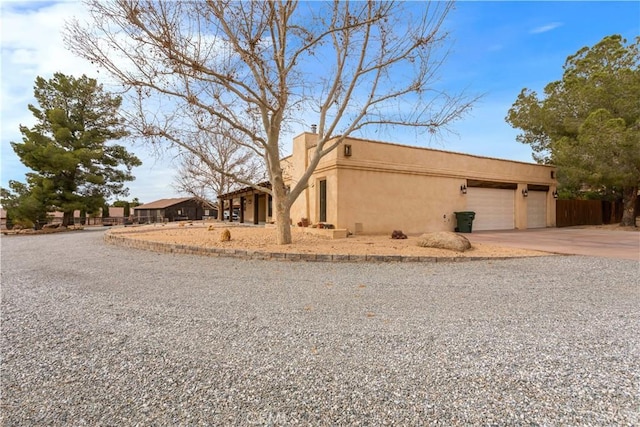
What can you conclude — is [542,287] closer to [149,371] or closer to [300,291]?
[300,291]

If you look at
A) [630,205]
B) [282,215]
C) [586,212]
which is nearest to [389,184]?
[282,215]

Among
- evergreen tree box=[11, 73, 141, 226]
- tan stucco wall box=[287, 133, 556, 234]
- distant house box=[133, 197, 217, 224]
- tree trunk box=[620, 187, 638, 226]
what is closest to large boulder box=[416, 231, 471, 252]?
tan stucco wall box=[287, 133, 556, 234]

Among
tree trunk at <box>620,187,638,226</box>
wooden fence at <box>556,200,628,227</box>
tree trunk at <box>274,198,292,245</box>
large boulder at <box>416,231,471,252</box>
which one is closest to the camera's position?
large boulder at <box>416,231,471,252</box>

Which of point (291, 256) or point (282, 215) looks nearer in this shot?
point (291, 256)

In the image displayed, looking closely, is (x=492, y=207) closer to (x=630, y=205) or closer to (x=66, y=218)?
(x=630, y=205)

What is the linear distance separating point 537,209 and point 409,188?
32.4 ft

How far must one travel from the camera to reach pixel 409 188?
13.1m

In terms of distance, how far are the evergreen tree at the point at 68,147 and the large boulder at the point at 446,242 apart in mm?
19261

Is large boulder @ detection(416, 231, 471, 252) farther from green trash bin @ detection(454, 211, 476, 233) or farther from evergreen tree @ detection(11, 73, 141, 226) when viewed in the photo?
evergreen tree @ detection(11, 73, 141, 226)

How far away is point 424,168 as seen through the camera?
1345cm

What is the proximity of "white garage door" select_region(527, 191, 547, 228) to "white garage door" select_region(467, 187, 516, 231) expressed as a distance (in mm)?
1625

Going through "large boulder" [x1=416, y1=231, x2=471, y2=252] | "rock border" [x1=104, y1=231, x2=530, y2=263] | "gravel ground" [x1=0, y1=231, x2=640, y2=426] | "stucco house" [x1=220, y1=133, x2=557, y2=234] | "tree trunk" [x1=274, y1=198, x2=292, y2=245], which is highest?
"stucco house" [x1=220, y1=133, x2=557, y2=234]

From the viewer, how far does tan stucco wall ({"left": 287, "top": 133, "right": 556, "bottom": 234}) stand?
11898 millimetres

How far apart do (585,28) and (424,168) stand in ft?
21.3
